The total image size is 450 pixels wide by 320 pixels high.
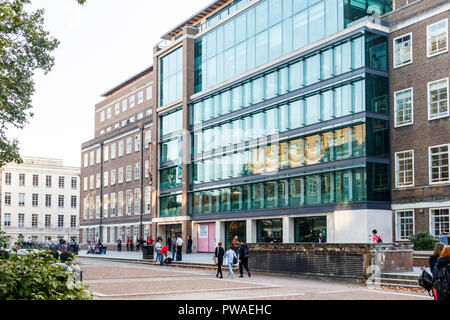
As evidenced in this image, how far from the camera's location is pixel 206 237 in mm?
49500

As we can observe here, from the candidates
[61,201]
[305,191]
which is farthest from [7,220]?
[305,191]

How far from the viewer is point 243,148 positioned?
4488 centimetres

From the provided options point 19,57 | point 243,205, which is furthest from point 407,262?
point 243,205

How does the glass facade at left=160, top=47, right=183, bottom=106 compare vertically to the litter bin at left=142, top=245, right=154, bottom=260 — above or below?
above

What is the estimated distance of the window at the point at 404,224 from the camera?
3386 cm

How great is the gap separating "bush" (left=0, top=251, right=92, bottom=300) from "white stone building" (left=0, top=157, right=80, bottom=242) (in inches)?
3642

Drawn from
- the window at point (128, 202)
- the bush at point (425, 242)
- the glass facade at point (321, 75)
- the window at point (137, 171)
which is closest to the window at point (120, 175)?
the window at point (128, 202)

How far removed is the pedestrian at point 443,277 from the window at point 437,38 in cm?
2676

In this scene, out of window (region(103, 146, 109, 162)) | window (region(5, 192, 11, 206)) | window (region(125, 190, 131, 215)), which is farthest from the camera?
window (region(5, 192, 11, 206))

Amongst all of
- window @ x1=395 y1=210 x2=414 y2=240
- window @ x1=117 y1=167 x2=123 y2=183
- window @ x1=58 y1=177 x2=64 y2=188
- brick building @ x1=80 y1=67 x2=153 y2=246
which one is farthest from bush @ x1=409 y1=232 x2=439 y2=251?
window @ x1=58 y1=177 x2=64 y2=188

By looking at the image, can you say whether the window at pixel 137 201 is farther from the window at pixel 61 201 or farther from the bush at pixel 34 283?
the bush at pixel 34 283

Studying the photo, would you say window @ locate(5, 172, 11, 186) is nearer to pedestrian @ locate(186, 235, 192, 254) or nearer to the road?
pedestrian @ locate(186, 235, 192, 254)

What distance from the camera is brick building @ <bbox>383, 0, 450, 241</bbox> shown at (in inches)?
1270

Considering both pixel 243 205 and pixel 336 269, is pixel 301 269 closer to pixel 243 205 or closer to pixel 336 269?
pixel 336 269
